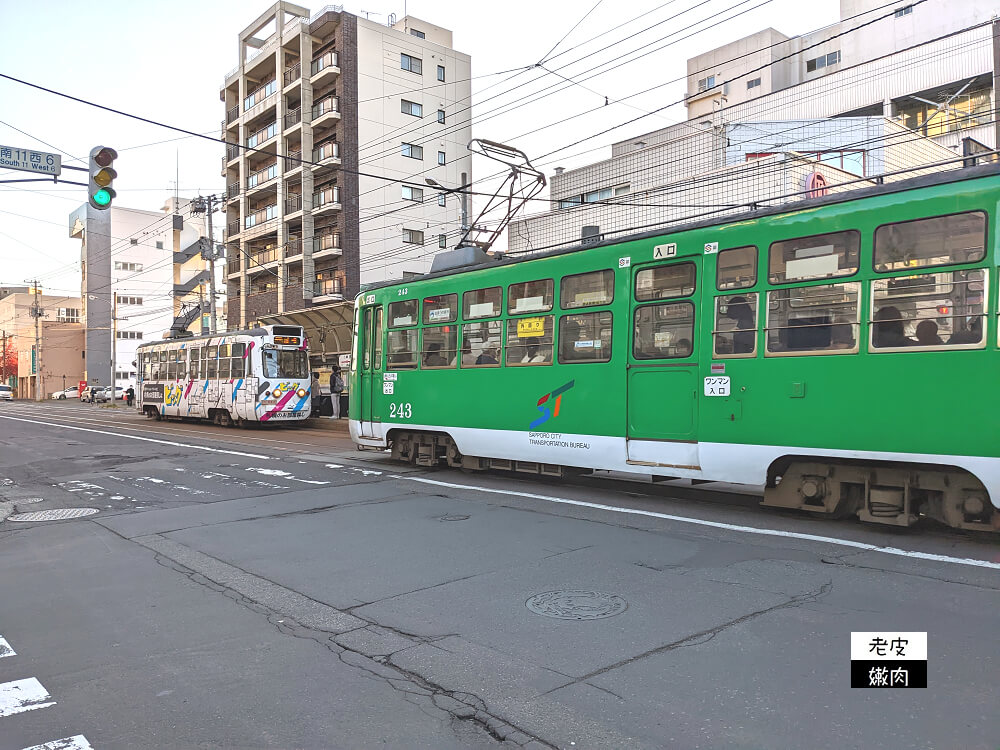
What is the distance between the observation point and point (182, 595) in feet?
20.1

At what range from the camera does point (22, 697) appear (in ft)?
13.5

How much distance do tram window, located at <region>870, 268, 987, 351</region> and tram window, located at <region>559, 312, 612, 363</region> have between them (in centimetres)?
359

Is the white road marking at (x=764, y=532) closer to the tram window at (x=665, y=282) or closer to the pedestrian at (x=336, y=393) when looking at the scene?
the tram window at (x=665, y=282)

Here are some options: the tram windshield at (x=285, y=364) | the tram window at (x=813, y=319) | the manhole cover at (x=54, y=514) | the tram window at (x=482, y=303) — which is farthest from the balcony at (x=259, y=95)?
the tram window at (x=813, y=319)

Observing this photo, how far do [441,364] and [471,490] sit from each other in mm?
2653

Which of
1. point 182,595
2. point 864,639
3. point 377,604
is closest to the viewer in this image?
point 864,639

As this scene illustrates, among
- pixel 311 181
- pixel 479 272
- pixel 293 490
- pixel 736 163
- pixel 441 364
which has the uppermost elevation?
pixel 311 181

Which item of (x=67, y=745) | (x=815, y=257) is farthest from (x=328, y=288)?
(x=67, y=745)

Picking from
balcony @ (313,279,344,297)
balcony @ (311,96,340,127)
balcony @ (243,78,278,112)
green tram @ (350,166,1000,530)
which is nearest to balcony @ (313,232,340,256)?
balcony @ (313,279,344,297)

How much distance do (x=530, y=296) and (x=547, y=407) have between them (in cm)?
174

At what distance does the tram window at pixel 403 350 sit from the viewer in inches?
539

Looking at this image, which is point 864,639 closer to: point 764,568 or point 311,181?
point 764,568

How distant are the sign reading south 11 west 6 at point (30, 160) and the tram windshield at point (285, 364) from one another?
14.3 metres

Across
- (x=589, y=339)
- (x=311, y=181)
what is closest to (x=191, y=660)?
(x=589, y=339)
